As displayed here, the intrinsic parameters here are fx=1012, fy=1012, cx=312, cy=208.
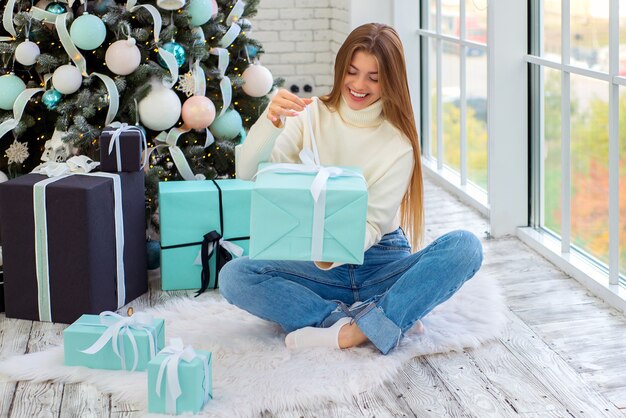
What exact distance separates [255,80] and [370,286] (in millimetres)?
1229

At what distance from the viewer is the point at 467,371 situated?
2646 millimetres

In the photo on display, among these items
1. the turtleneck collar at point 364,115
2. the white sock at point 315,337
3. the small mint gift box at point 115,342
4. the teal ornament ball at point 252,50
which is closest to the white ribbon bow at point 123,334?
the small mint gift box at point 115,342

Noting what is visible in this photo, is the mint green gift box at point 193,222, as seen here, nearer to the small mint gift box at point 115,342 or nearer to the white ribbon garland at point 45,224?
the white ribbon garland at point 45,224

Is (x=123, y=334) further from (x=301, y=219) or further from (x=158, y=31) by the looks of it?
(x=158, y=31)

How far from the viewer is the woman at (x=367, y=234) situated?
2676 millimetres

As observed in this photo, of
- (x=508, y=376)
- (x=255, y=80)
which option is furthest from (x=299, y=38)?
(x=508, y=376)

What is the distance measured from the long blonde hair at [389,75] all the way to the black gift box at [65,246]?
78 cm

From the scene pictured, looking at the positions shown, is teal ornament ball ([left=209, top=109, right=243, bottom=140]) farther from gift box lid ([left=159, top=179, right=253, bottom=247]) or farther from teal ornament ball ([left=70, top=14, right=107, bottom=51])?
teal ornament ball ([left=70, top=14, right=107, bottom=51])

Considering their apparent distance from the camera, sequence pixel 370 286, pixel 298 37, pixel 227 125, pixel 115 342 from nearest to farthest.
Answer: pixel 115 342 < pixel 370 286 < pixel 227 125 < pixel 298 37

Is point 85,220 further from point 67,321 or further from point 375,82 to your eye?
point 375,82

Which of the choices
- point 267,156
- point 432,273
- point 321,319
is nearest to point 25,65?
point 267,156

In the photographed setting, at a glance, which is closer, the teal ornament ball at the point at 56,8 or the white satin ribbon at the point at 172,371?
the white satin ribbon at the point at 172,371

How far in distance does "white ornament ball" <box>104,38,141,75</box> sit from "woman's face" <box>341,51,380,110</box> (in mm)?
1007

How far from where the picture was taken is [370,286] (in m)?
2.83
